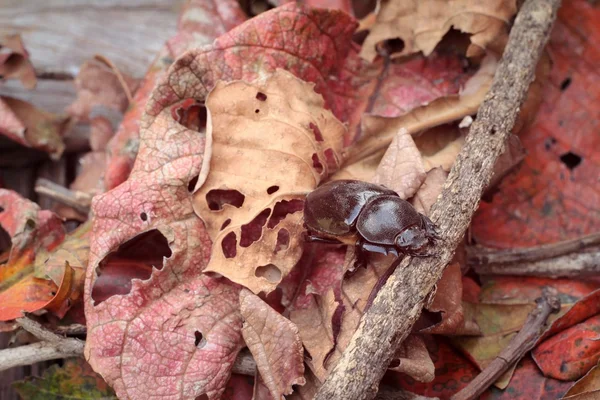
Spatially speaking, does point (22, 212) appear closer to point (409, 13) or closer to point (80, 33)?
point (80, 33)

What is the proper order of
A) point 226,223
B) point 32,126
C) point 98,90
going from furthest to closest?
point 98,90
point 32,126
point 226,223

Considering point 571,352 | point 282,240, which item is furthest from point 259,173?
point 571,352

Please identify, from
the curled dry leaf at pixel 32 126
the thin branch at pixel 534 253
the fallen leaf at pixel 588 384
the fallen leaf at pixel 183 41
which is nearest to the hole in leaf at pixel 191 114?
the fallen leaf at pixel 183 41

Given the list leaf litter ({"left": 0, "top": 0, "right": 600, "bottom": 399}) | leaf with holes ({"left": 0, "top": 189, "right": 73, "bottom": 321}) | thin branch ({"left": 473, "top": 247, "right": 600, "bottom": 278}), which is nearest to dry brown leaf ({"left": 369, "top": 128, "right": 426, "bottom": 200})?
leaf litter ({"left": 0, "top": 0, "right": 600, "bottom": 399})

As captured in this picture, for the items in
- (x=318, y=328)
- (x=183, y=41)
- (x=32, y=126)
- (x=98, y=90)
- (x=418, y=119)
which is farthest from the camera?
(x=98, y=90)

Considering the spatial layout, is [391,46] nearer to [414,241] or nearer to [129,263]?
[414,241]

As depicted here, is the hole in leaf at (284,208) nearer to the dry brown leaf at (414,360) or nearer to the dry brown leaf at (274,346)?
the dry brown leaf at (274,346)

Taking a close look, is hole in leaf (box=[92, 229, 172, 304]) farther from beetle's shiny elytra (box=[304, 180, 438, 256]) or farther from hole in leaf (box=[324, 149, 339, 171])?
hole in leaf (box=[324, 149, 339, 171])
